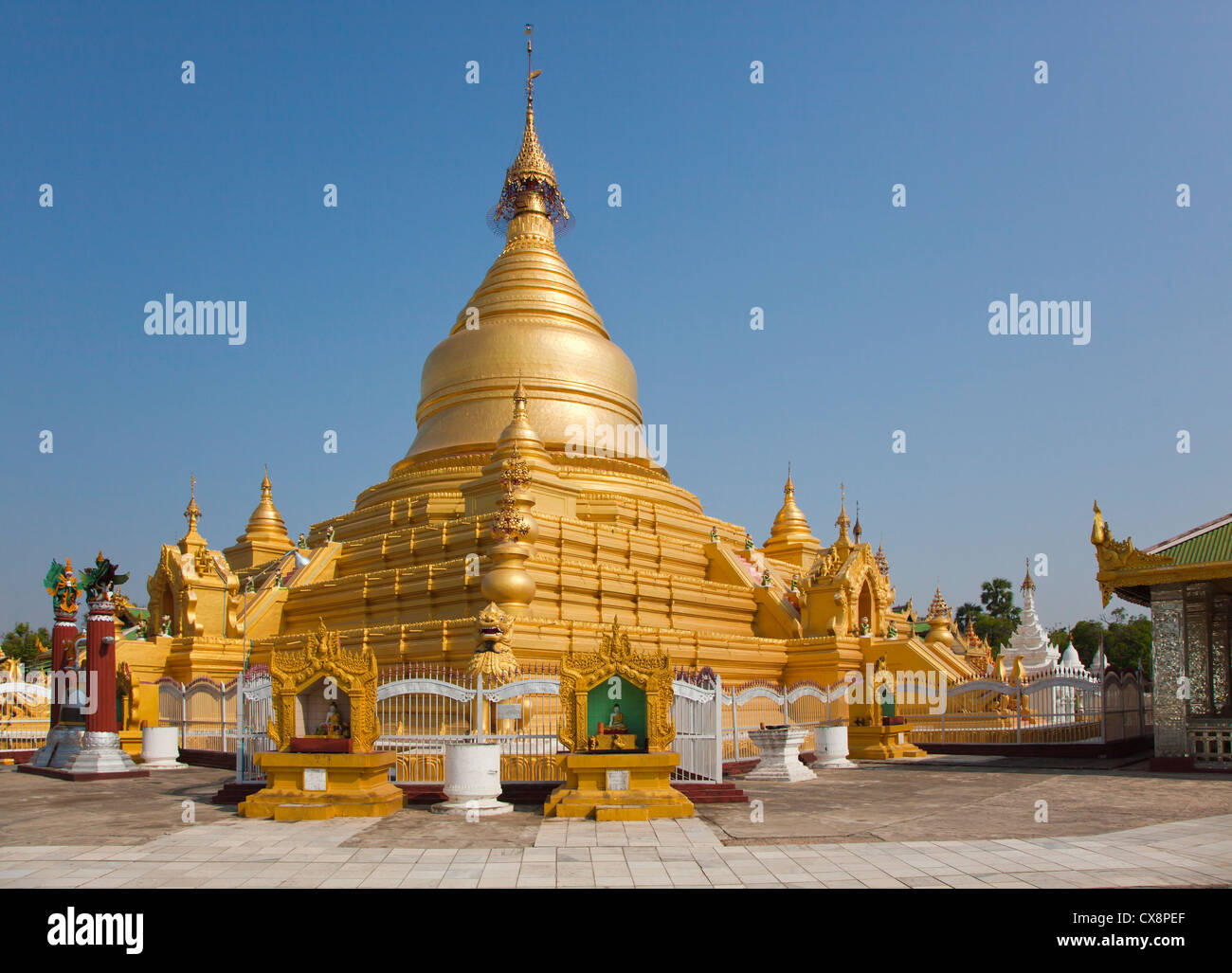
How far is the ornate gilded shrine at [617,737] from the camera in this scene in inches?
504

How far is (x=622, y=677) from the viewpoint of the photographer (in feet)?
45.9

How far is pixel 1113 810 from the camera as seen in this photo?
43.1 ft

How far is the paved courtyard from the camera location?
873cm

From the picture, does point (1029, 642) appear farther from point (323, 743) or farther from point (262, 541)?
point (323, 743)

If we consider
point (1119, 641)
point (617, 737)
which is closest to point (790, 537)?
point (617, 737)

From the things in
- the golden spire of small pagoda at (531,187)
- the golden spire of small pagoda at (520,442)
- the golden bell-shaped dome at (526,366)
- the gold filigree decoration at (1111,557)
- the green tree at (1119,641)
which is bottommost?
the green tree at (1119,641)

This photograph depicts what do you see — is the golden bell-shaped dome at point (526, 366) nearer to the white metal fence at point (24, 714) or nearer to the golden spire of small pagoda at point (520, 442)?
the golden spire of small pagoda at point (520, 442)

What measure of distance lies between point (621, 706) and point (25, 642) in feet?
217

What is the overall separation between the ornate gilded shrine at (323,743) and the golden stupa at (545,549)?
7834 millimetres

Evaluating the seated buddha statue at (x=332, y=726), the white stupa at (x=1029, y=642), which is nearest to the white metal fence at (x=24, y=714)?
the seated buddha statue at (x=332, y=726)

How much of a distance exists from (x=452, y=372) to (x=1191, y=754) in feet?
82.9

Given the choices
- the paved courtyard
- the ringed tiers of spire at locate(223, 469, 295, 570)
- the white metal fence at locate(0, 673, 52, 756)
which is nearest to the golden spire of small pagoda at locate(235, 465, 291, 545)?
the ringed tiers of spire at locate(223, 469, 295, 570)

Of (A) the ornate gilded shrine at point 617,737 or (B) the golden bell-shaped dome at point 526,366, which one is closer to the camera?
(A) the ornate gilded shrine at point 617,737
